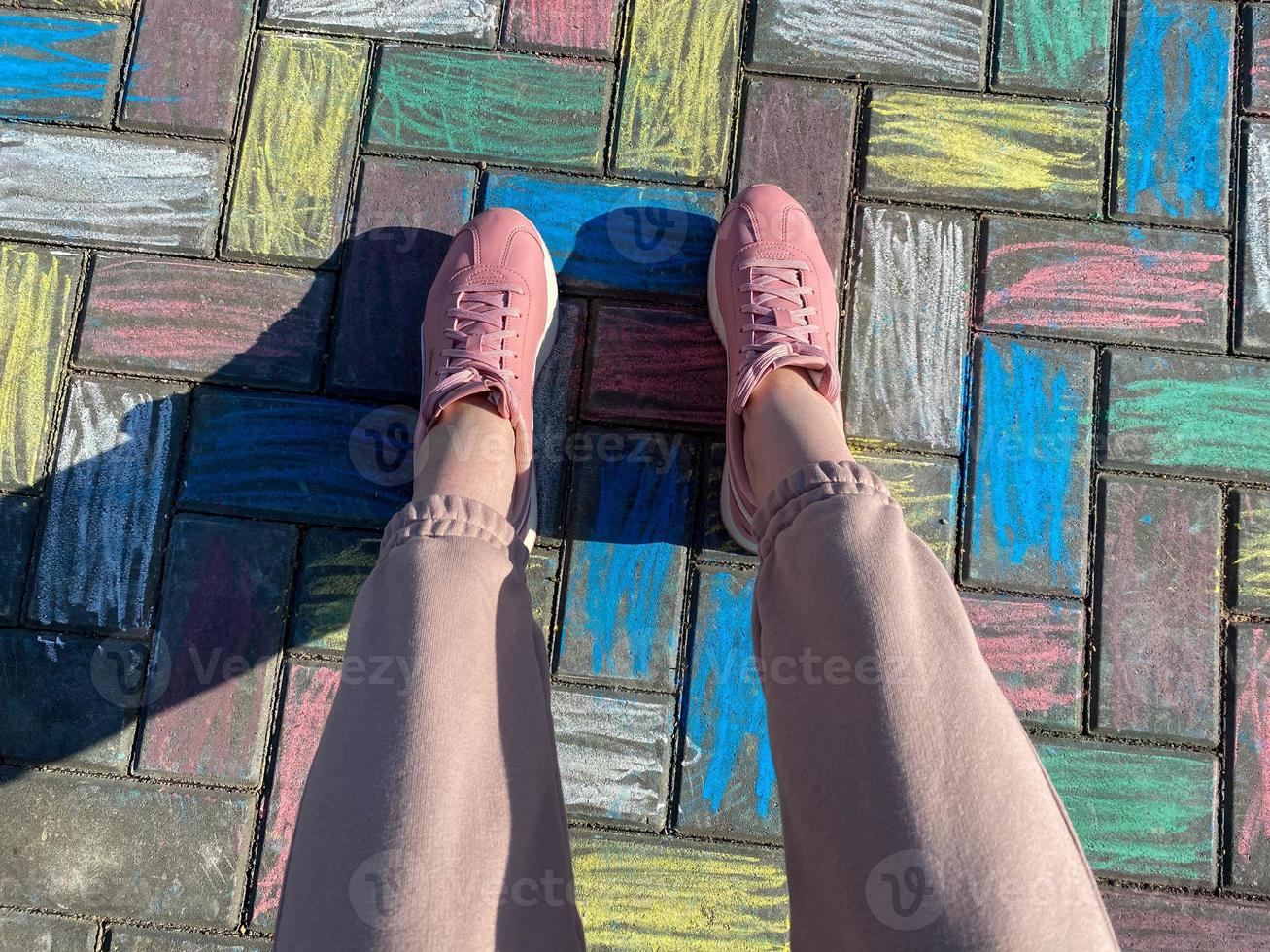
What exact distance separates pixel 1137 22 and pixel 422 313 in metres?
1.72

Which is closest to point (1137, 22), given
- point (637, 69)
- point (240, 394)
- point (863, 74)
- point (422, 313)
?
point (863, 74)

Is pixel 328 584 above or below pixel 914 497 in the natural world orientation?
below

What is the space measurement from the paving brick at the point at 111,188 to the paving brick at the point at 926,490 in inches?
60.5

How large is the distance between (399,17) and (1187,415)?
6.31 ft

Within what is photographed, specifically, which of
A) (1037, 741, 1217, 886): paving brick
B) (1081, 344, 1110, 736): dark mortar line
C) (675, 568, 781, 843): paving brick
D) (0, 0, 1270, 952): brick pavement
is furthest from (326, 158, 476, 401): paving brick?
(1037, 741, 1217, 886): paving brick

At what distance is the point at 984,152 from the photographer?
193cm

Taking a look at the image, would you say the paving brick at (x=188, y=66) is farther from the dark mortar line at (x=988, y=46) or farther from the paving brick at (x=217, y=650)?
the dark mortar line at (x=988, y=46)

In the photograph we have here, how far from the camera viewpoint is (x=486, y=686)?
45.4 inches

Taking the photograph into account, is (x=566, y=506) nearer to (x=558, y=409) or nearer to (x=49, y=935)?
(x=558, y=409)

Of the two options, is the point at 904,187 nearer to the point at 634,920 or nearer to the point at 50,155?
the point at 634,920

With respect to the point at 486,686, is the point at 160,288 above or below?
above

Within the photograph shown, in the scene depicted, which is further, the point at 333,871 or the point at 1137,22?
the point at 1137,22

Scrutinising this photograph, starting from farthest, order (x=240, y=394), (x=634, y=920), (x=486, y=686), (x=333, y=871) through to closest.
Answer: (x=240, y=394) → (x=634, y=920) → (x=486, y=686) → (x=333, y=871)

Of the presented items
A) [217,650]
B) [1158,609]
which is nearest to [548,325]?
[217,650]
